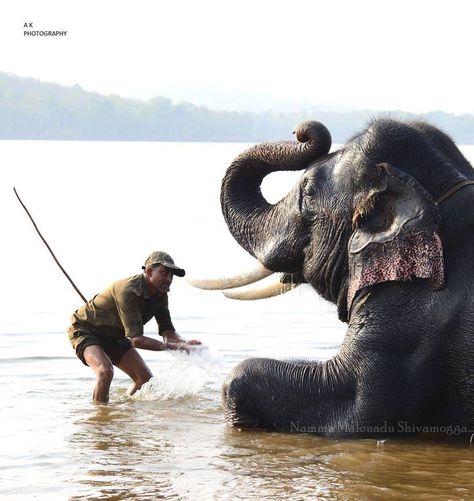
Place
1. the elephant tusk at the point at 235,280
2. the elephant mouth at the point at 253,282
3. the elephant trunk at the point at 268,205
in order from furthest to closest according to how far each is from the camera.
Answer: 1. the elephant tusk at the point at 235,280
2. the elephant mouth at the point at 253,282
3. the elephant trunk at the point at 268,205

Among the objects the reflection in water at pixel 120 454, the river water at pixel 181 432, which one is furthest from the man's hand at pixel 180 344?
the reflection in water at pixel 120 454

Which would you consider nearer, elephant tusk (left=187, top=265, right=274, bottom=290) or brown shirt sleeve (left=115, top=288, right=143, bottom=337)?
elephant tusk (left=187, top=265, right=274, bottom=290)

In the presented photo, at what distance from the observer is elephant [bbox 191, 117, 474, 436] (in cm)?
890

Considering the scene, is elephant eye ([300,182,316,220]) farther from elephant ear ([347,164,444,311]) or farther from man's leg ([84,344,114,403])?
man's leg ([84,344,114,403])

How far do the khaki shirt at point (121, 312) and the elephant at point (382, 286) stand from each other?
166 centimetres

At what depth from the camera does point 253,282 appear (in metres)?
10.3

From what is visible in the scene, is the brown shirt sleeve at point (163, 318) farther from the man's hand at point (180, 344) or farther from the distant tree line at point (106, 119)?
the distant tree line at point (106, 119)

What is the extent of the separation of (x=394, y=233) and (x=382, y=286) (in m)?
0.36

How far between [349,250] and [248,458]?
1.52m

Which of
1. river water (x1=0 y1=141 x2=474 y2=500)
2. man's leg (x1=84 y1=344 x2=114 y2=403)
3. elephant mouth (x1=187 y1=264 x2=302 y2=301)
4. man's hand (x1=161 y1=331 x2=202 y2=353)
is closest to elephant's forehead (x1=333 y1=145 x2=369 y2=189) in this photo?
elephant mouth (x1=187 y1=264 x2=302 y2=301)

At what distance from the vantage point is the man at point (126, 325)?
1093 centimetres

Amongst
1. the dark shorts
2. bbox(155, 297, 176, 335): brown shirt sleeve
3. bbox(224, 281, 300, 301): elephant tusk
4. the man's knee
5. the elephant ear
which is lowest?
the man's knee

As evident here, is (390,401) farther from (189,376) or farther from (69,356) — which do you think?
(69,356)

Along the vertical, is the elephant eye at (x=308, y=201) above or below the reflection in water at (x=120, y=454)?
above
